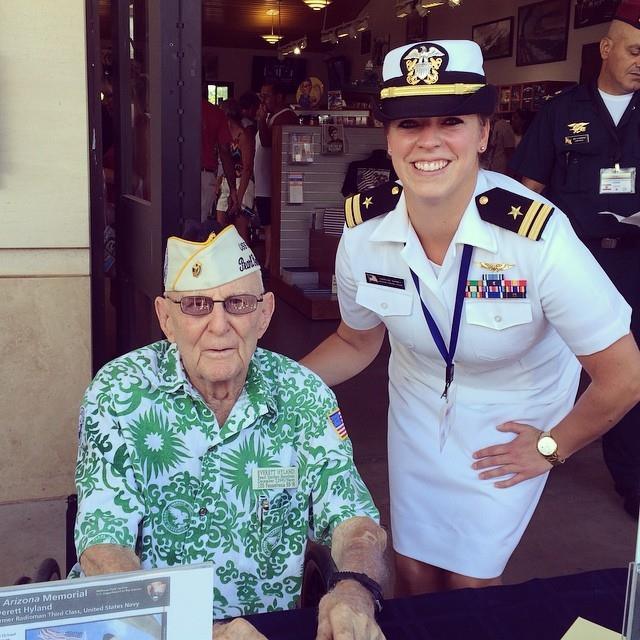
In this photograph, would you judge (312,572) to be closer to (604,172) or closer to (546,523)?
(546,523)

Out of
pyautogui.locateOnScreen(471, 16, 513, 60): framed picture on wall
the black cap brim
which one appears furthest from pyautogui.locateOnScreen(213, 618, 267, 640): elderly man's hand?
pyautogui.locateOnScreen(471, 16, 513, 60): framed picture on wall

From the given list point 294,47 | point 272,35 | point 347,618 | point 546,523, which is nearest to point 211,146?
point 546,523

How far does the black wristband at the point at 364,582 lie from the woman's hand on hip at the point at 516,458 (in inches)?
25.9

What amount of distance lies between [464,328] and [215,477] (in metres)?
0.67

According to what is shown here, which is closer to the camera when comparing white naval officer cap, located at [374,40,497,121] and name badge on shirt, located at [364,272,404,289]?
white naval officer cap, located at [374,40,497,121]

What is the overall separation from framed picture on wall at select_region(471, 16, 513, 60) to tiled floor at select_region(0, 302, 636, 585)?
8.34 m

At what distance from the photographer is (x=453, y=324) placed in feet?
6.27

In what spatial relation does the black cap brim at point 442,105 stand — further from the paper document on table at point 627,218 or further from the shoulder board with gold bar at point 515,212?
the paper document on table at point 627,218

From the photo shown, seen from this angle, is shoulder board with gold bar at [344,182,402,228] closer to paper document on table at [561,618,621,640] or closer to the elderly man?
the elderly man

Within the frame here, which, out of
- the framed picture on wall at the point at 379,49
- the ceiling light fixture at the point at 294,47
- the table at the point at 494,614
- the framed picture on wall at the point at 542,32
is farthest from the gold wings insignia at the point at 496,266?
the ceiling light fixture at the point at 294,47

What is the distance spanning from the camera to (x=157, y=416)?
1646 millimetres

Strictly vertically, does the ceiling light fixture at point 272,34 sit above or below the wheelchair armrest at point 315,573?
above

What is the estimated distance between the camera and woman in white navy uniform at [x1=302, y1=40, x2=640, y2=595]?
1787mm

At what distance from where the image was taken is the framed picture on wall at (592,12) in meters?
9.06
